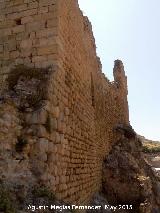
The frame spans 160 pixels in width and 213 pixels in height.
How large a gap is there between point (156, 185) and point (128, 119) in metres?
5.39

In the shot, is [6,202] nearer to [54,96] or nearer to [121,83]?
[54,96]

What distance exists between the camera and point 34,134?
4594 mm

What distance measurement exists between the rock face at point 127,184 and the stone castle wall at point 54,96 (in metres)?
2.04

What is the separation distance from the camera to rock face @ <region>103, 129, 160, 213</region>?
978 cm

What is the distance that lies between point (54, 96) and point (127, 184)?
20.1 ft

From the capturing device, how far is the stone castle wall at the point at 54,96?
4.59m

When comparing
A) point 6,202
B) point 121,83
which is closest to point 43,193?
point 6,202

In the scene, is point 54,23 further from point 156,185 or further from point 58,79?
point 156,185

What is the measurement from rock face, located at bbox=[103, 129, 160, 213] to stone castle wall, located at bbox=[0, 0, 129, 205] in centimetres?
204

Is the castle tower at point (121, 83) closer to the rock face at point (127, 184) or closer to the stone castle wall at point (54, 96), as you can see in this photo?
the rock face at point (127, 184)

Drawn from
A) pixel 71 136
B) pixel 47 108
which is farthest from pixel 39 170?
pixel 71 136

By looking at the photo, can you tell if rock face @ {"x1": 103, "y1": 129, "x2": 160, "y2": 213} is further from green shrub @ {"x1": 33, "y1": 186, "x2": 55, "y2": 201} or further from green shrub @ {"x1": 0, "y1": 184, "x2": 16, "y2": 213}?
green shrub @ {"x1": 0, "y1": 184, "x2": 16, "y2": 213}

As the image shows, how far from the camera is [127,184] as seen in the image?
1012cm

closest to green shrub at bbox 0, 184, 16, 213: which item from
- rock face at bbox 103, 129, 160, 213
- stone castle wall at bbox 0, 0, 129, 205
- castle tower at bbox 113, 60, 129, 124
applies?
stone castle wall at bbox 0, 0, 129, 205
